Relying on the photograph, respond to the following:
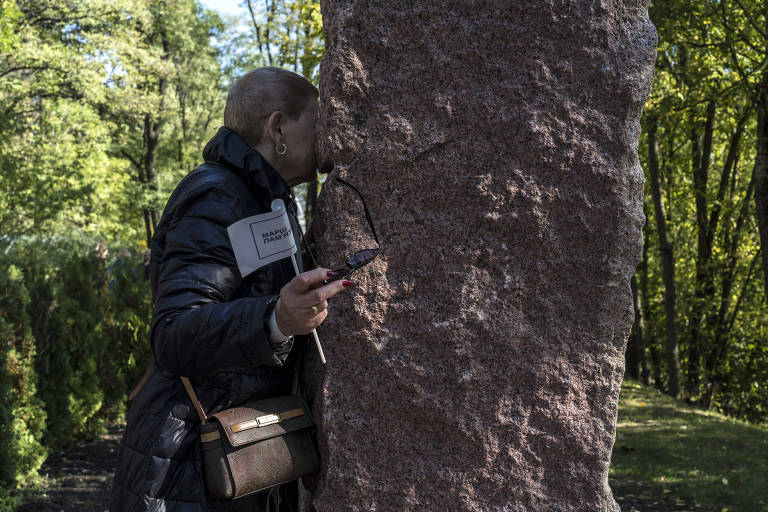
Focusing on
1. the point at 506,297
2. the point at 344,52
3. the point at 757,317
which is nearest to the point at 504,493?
the point at 506,297

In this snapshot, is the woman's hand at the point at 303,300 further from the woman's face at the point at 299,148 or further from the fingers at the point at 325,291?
the woman's face at the point at 299,148

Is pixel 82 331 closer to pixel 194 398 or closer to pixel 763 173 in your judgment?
pixel 194 398

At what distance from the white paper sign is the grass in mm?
5124

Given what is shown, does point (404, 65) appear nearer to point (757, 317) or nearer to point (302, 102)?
point (302, 102)

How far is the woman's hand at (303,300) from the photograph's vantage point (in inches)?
67.0

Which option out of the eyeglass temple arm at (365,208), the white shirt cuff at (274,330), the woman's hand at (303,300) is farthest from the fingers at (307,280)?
the eyeglass temple arm at (365,208)

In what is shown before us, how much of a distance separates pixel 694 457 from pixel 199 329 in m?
6.66

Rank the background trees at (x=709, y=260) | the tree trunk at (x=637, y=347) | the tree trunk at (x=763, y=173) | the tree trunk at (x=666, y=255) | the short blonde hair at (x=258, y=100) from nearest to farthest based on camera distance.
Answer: the short blonde hair at (x=258, y=100) → the tree trunk at (x=763, y=173) → the tree trunk at (x=666, y=255) → the background trees at (x=709, y=260) → the tree trunk at (x=637, y=347)

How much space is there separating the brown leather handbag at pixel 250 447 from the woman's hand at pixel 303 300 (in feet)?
1.17

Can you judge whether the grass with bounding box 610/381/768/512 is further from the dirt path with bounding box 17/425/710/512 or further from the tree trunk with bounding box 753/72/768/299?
the tree trunk with bounding box 753/72/768/299

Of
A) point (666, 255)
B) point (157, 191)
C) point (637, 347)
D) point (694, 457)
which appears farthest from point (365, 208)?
point (157, 191)

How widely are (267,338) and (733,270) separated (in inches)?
579

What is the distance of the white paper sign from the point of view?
6.25 ft

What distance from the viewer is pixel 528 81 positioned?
89.2 inches
